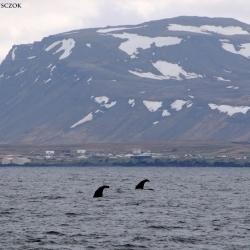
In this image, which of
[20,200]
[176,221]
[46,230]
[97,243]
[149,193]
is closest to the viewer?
[97,243]

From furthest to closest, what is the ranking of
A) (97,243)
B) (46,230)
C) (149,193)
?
1. (149,193)
2. (46,230)
3. (97,243)

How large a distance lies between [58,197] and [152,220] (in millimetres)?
25437

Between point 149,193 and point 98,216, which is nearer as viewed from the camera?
point 98,216

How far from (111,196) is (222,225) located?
27917 millimetres

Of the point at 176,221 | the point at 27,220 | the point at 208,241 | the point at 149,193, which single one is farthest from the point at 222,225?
the point at 149,193

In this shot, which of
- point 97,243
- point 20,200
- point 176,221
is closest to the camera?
point 97,243

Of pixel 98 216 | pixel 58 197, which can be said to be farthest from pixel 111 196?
pixel 98 216

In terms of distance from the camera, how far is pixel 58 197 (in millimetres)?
87688

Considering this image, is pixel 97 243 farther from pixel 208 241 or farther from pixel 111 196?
pixel 111 196

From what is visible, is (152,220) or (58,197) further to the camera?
(58,197)

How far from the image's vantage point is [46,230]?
189ft

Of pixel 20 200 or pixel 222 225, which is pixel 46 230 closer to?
pixel 222 225

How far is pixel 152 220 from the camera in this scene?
63.5m

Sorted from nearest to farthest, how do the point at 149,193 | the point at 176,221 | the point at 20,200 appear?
the point at 176,221
the point at 20,200
the point at 149,193
